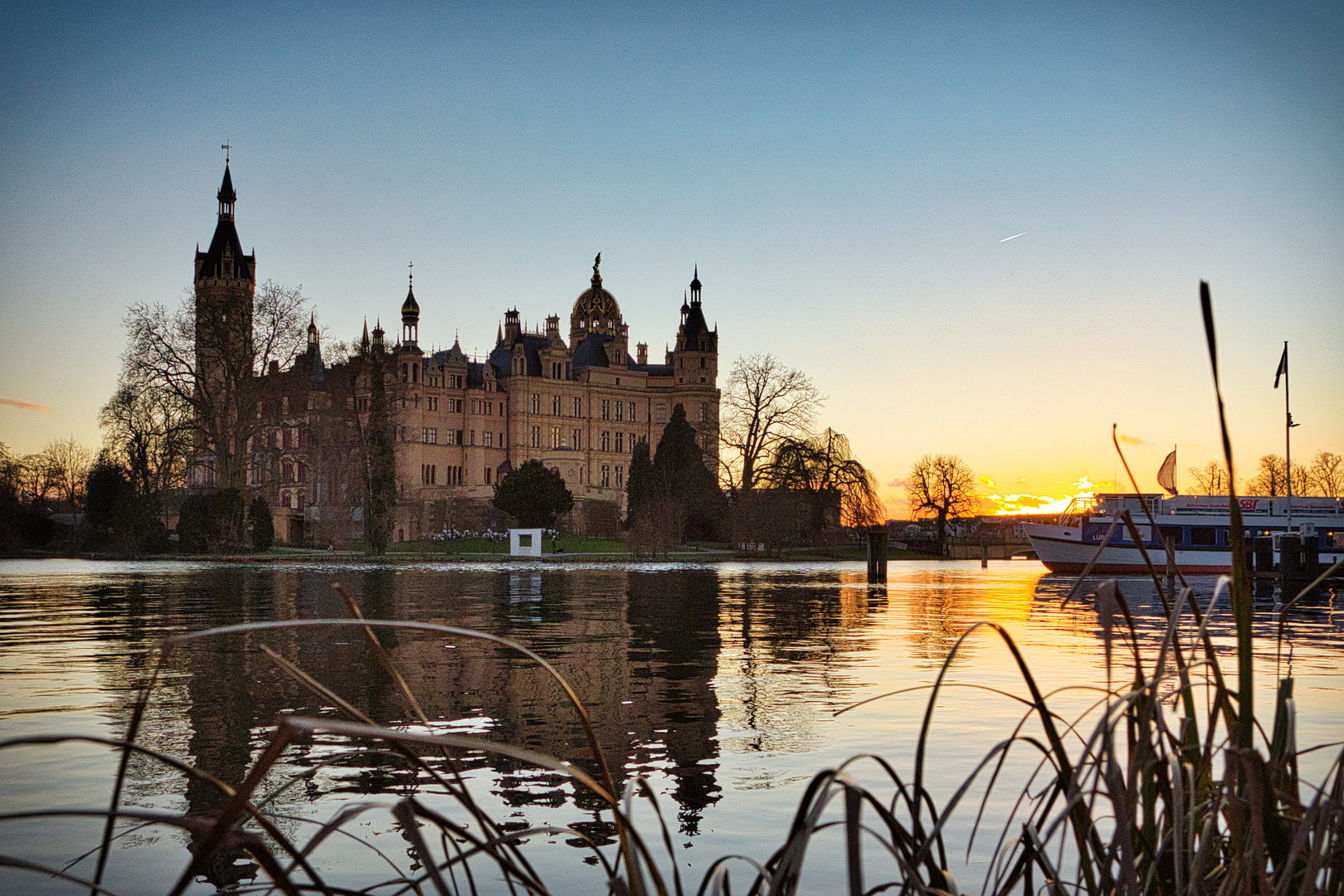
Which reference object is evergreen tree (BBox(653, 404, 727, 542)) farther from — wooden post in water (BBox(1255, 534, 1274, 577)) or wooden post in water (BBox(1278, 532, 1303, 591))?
wooden post in water (BBox(1278, 532, 1303, 591))

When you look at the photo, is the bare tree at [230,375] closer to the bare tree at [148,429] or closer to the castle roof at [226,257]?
the bare tree at [148,429]

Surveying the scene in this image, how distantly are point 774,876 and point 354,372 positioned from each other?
4858cm

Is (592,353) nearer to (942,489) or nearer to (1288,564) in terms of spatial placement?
(942,489)

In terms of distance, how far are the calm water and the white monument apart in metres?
28.9

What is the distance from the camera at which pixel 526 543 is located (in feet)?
167

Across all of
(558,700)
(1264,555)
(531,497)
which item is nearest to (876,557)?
(1264,555)

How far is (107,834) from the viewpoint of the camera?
1.38 meters

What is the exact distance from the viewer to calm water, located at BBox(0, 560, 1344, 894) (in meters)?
5.00

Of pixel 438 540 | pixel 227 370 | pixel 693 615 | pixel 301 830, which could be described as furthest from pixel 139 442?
pixel 301 830

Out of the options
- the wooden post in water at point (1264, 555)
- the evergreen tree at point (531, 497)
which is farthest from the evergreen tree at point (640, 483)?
the wooden post in water at point (1264, 555)

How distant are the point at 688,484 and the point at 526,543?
41.3 feet

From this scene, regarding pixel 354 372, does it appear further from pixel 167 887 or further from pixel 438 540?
pixel 167 887

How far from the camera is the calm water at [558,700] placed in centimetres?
500

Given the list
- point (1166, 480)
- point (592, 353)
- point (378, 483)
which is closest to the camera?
point (1166, 480)
